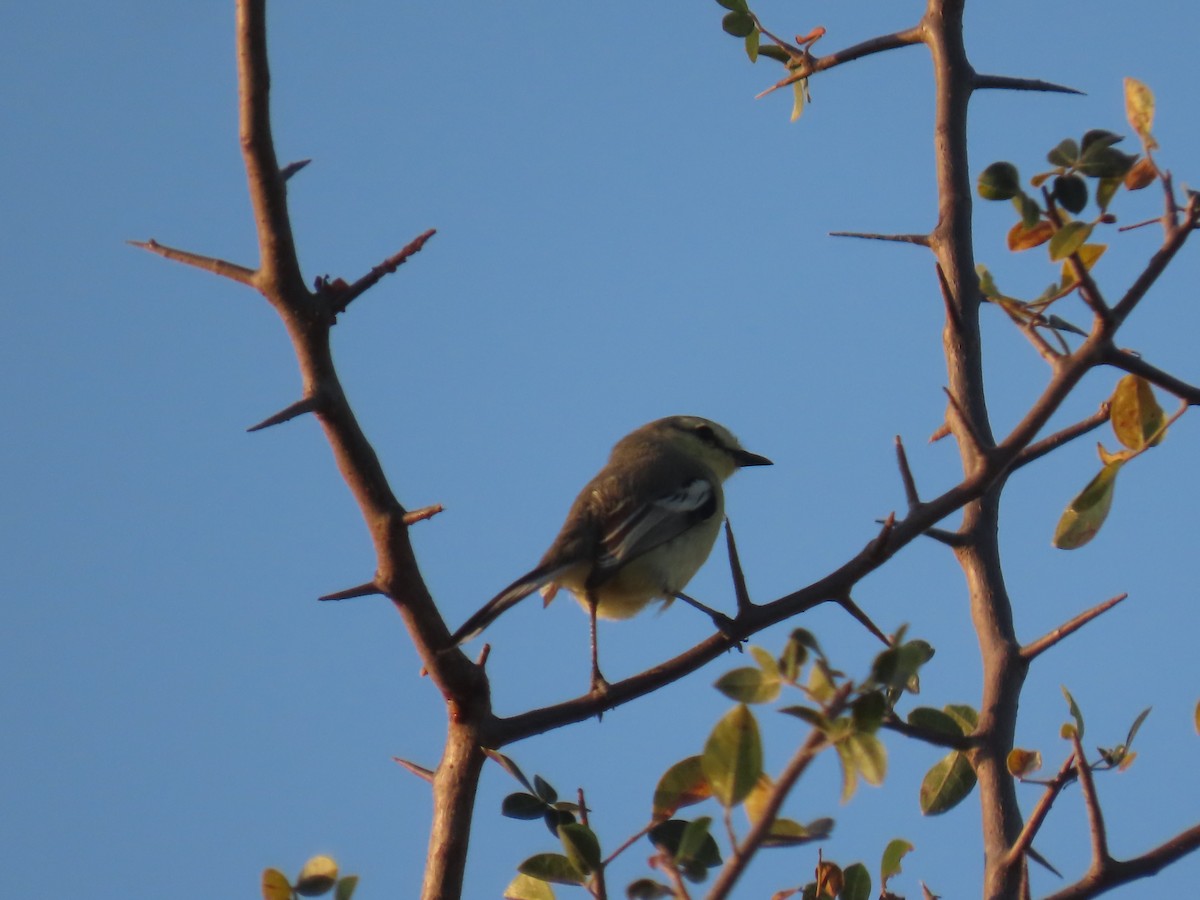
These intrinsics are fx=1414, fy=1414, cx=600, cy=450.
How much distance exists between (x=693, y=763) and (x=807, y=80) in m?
2.77

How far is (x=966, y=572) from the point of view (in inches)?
150

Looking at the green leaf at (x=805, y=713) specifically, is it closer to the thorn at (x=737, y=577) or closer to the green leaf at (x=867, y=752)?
the green leaf at (x=867, y=752)

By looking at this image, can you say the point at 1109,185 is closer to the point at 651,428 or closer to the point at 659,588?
the point at 659,588

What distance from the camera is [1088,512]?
3.24 metres

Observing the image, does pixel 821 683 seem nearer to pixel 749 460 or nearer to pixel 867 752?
pixel 867 752

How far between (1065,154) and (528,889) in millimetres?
2089

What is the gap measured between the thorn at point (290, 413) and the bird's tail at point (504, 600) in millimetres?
1387

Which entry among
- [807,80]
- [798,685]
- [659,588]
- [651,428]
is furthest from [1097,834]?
[651,428]

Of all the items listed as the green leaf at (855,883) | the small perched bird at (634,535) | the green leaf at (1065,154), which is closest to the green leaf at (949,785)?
the green leaf at (855,883)

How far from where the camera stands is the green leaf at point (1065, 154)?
3.09 metres

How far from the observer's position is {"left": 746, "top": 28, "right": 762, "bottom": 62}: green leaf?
4.68 metres

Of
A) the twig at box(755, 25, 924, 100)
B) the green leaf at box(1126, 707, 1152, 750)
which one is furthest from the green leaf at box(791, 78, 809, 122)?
the green leaf at box(1126, 707, 1152, 750)

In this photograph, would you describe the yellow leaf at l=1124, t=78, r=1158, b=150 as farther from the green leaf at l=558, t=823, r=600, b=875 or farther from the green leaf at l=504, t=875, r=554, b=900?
the green leaf at l=504, t=875, r=554, b=900

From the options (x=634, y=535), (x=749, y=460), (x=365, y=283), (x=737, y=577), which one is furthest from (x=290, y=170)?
(x=749, y=460)
